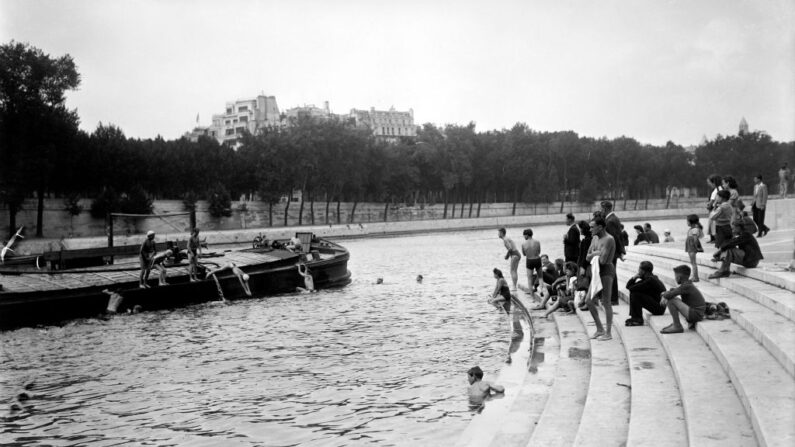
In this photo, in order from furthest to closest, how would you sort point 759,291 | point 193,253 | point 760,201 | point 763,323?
point 193,253
point 760,201
point 759,291
point 763,323

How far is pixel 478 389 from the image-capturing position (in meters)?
11.1

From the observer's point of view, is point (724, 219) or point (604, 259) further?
point (724, 219)

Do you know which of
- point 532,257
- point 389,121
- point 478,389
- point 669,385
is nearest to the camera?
point 669,385

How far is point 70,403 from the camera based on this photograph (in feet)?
40.7

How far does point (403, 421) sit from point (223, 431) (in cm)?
258

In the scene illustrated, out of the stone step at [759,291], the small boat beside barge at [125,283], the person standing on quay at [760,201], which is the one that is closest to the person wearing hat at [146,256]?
the small boat beside barge at [125,283]

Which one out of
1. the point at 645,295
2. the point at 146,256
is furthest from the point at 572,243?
the point at 146,256

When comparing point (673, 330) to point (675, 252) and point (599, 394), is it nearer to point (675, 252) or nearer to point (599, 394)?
point (599, 394)

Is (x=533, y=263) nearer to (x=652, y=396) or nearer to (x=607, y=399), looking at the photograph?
(x=607, y=399)

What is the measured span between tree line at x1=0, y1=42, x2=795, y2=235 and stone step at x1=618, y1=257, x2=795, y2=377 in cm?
5223

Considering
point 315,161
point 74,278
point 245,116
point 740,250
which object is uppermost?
point 245,116

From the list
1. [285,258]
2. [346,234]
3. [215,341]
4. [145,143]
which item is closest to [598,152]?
[346,234]

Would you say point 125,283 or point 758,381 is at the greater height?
point 758,381

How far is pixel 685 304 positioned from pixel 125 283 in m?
17.8
